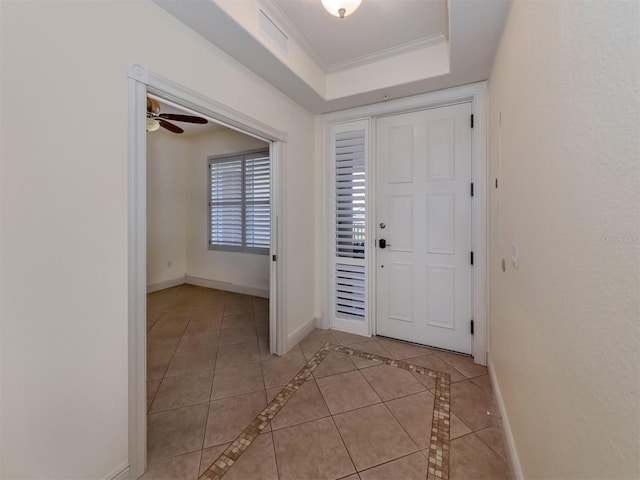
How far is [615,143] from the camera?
0.59m

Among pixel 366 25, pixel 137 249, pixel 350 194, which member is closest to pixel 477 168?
pixel 350 194

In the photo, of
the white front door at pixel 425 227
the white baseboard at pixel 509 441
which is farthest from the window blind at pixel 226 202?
the white baseboard at pixel 509 441

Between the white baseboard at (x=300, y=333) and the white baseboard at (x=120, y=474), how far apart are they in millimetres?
1483

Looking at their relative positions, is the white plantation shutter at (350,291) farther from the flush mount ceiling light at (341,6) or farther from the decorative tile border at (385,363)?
the flush mount ceiling light at (341,6)

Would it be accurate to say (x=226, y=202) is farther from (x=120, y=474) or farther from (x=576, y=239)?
(x=576, y=239)

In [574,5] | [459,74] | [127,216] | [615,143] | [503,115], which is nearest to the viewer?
[615,143]

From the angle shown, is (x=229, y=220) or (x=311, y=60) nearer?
(x=311, y=60)

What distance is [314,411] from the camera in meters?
1.80

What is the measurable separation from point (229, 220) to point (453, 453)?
438cm

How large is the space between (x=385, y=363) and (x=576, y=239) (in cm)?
201

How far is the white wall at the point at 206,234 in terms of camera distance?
4508 mm

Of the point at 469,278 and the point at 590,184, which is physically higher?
the point at 590,184

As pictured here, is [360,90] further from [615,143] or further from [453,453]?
[453,453]

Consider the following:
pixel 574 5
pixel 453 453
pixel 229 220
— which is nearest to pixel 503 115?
pixel 574 5
